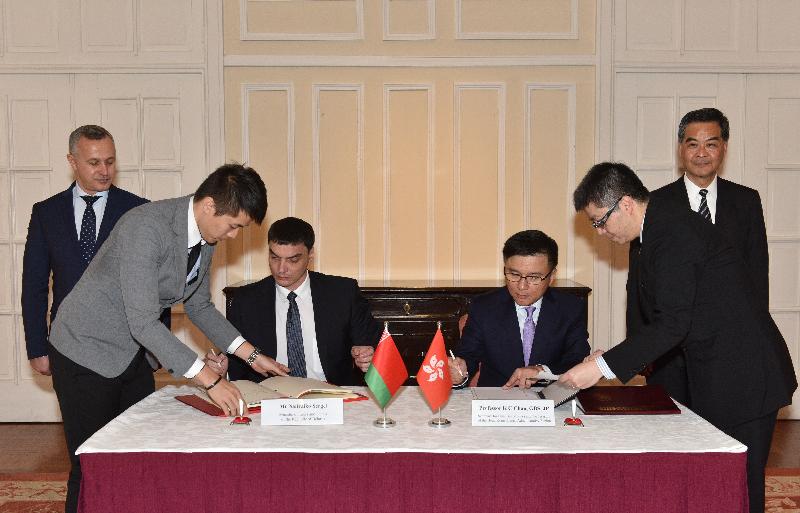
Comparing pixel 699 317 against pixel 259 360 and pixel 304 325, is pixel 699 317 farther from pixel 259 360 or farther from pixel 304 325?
pixel 304 325

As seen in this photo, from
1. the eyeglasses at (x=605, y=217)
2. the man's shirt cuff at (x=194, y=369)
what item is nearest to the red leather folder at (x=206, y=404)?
the man's shirt cuff at (x=194, y=369)

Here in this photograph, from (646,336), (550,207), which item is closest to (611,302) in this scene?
(550,207)

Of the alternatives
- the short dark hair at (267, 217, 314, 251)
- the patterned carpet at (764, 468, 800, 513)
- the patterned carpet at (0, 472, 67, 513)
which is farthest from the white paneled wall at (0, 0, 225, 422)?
the patterned carpet at (764, 468, 800, 513)

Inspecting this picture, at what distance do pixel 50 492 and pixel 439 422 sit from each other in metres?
2.40

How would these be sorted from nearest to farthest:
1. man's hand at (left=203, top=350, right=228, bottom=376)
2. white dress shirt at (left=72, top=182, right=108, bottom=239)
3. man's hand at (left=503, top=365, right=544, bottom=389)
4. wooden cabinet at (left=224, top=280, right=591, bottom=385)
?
man's hand at (left=503, top=365, right=544, bottom=389), man's hand at (left=203, top=350, right=228, bottom=376), white dress shirt at (left=72, top=182, right=108, bottom=239), wooden cabinet at (left=224, top=280, right=591, bottom=385)

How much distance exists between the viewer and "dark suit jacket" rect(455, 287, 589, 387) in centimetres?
323

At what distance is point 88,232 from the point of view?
146 inches

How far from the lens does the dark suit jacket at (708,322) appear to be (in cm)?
240

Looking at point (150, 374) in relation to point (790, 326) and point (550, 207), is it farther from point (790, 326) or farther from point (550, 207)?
point (790, 326)

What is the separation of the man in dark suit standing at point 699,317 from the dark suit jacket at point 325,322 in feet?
4.04

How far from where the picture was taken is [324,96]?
519 cm

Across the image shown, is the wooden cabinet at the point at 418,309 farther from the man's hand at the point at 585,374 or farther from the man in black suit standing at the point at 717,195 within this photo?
the man's hand at the point at 585,374

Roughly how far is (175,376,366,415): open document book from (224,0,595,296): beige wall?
8.11 ft

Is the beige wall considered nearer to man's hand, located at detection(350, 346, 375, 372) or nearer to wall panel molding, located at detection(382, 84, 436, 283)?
wall panel molding, located at detection(382, 84, 436, 283)
